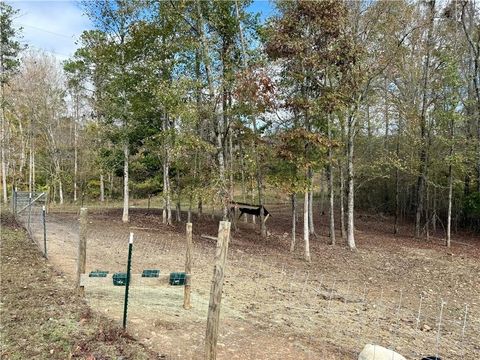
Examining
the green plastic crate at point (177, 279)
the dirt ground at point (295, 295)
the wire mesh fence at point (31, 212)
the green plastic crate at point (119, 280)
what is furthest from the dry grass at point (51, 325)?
the wire mesh fence at point (31, 212)

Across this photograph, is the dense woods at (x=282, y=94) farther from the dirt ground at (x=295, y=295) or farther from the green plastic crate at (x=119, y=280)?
the green plastic crate at (x=119, y=280)

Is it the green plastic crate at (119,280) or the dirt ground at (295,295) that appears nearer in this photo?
the dirt ground at (295,295)

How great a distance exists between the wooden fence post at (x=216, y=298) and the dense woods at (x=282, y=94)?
741 centimetres

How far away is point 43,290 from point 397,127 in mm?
18843

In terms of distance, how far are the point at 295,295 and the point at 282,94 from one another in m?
6.27

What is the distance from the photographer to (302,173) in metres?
12.6

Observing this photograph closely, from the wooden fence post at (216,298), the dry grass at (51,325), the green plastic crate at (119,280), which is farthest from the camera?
the green plastic crate at (119,280)

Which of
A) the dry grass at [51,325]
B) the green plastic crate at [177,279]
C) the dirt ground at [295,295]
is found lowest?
the dirt ground at [295,295]

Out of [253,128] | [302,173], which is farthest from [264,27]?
[302,173]

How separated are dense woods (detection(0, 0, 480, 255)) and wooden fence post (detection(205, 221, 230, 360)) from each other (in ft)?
24.3

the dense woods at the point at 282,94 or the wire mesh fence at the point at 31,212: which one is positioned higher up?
the dense woods at the point at 282,94

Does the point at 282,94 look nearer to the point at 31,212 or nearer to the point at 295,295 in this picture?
the point at 295,295

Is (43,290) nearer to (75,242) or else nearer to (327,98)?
(75,242)

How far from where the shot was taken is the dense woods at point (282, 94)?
11930 millimetres
